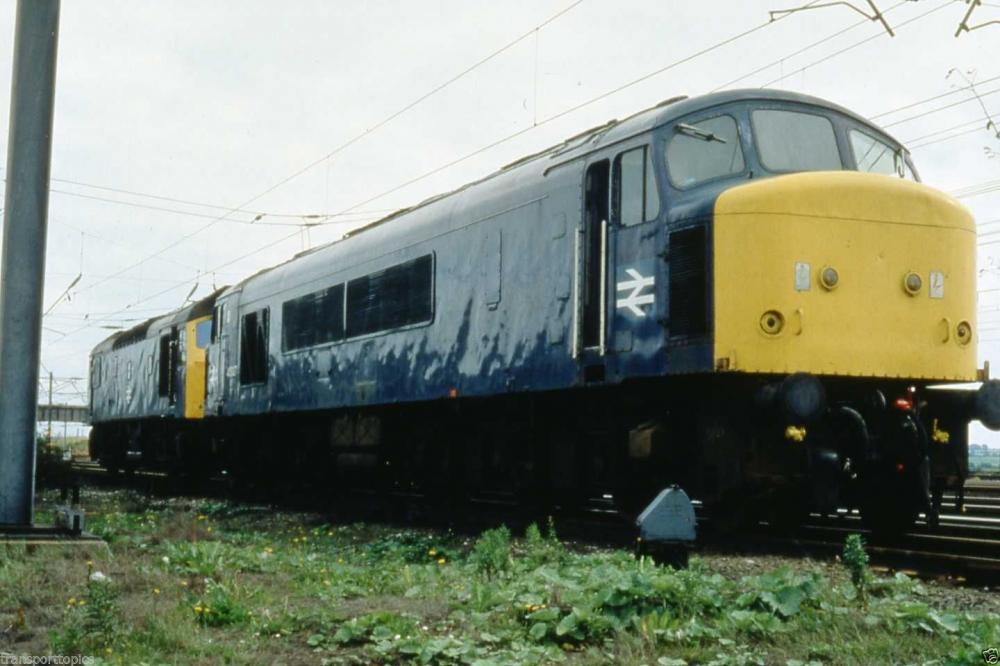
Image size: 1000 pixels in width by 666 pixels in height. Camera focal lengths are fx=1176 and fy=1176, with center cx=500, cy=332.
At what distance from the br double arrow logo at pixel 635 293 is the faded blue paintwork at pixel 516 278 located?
40mm

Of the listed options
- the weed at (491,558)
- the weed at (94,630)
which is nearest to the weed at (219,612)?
the weed at (94,630)

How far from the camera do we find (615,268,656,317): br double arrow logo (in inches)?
398

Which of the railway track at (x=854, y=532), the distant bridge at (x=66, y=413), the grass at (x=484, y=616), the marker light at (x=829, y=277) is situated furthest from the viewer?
the distant bridge at (x=66, y=413)

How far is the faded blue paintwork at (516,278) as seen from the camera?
1013 cm

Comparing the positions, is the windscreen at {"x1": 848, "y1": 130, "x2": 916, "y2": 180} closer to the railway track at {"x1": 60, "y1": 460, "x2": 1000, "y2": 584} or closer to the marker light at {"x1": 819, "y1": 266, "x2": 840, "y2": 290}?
the marker light at {"x1": 819, "y1": 266, "x2": 840, "y2": 290}

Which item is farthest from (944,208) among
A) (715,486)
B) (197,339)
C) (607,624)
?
(197,339)

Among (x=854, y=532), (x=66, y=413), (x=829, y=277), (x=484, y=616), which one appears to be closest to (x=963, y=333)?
(x=829, y=277)

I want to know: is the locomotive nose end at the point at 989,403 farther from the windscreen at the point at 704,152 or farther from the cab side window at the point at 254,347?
the cab side window at the point at 254,347

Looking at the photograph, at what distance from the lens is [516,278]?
1244 cm

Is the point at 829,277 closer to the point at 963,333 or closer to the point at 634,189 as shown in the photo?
the point at 963,333

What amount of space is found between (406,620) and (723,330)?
14.4 ft

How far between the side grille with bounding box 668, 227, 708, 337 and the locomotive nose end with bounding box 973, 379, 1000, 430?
2506 millimetres

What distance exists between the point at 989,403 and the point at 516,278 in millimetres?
4847

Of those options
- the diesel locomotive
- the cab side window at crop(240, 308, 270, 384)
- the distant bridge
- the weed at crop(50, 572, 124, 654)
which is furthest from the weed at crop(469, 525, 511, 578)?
the distant bridge
